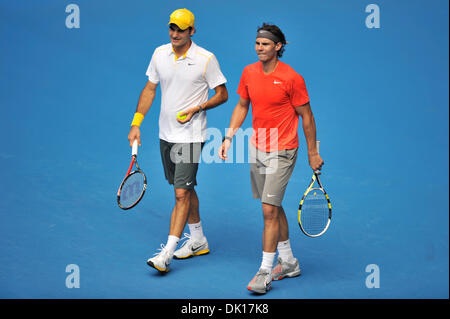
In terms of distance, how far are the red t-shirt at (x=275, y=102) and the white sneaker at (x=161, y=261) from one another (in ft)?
4.67

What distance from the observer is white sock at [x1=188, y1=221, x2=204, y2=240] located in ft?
30.7

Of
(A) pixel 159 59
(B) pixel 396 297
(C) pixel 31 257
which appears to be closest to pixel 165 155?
(A) pixel 159 59

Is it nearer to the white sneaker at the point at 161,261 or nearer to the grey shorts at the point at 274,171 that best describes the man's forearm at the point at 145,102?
the grey shorts at the point at 274,171

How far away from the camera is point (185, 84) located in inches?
344

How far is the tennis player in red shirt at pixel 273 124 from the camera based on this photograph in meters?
8.16

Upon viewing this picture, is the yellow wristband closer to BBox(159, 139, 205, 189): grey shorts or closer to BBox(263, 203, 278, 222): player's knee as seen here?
BBox(159, 139, 205, 189): grey shorts

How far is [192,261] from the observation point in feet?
29.8

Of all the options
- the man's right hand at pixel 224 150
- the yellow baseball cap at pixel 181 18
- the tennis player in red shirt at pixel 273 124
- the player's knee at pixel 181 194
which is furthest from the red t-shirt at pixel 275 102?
the player's knee at pixel 181 194

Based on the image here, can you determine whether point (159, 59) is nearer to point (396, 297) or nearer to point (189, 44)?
point (189, 44)

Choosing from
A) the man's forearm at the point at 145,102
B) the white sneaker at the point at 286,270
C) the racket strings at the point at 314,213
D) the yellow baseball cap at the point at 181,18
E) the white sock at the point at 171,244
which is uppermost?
the yellow baseball cap at the point at 181,18

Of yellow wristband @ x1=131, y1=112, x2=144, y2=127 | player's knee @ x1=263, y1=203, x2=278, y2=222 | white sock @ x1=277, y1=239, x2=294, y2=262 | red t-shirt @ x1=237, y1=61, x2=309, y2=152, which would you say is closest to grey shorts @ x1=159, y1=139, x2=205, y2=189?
yellow wristband @ x1=131, y1=112, x2=144, y2=127

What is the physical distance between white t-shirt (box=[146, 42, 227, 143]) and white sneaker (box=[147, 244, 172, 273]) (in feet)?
3.80
